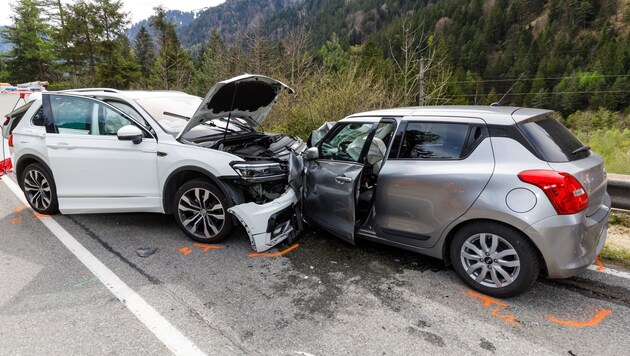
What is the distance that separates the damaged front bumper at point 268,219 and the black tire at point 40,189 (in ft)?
9.66

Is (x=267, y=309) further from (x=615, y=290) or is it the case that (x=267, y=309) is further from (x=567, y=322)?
(x=615, y=290)

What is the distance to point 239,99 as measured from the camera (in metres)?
4.77

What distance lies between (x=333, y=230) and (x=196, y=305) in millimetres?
1566

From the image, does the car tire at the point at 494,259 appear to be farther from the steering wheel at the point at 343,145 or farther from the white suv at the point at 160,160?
the white suv at the point at 160,160

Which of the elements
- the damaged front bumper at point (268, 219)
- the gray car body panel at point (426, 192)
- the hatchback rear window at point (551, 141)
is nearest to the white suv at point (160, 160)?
the damaged front bumper at point (268, 219)

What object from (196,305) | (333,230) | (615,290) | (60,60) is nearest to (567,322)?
(615,290)

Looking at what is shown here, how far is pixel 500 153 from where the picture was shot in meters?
2.97

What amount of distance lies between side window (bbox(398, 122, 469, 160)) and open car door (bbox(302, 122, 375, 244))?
41 cm

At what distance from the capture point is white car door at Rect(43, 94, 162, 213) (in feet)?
14.2

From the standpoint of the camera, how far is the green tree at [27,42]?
3709 centimetres

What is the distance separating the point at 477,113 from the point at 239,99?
9.55ft

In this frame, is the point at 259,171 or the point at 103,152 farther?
the point at 103,152

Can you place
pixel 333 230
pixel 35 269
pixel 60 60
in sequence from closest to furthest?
pixel 35 269 → pixel 333 230 → pixel 60 60

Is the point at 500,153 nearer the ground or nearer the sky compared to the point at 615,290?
nearer the sky
